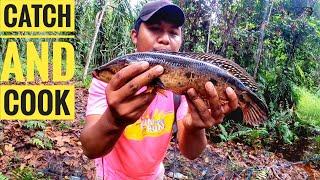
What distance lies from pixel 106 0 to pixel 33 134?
179 inches

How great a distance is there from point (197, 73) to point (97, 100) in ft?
1.87

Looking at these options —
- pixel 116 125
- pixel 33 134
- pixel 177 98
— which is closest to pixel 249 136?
pixel 33 134

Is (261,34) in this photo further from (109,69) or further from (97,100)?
(109,69)

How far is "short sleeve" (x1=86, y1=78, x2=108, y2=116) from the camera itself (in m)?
1.86

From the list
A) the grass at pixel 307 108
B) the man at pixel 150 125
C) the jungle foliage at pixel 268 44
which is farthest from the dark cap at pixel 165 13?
the grass at pixel 307 108

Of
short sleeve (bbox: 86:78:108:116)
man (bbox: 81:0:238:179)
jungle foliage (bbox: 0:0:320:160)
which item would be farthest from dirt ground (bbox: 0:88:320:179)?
short sleeve (bbox: 86:78:108:116)

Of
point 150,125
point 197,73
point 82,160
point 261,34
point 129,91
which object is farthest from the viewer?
point 261,34

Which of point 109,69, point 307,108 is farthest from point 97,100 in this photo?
point 307,108

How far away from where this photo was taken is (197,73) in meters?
1.60

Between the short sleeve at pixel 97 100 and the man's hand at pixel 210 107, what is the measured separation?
450 mm

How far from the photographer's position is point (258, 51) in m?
7.85

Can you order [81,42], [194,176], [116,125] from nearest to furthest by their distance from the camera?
[116,125] < [194,176] < [81,42]

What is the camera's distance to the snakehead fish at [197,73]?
157 centimetres

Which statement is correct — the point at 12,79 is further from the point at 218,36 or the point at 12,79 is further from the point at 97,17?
the point at 218,36
